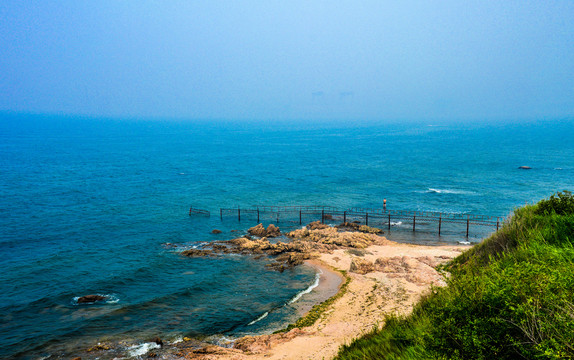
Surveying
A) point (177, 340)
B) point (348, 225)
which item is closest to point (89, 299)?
point (177, 340)

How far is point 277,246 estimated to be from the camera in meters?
43.5

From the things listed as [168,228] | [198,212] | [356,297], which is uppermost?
[356,297]

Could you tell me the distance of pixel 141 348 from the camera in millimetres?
23875

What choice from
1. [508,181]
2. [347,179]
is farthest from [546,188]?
[347,179]

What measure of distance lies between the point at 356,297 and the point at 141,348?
16667 mm

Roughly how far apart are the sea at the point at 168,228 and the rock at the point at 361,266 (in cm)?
399

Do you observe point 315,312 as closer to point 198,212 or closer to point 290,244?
point 290,244

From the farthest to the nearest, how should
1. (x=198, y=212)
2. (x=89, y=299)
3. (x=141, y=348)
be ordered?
(x=198, y=212) < (x=89, y=299) < (x=141, y=348)

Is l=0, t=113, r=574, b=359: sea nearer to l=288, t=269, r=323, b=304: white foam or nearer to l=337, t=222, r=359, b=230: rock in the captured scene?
l=288, t=269, r=323, b=304: white foam

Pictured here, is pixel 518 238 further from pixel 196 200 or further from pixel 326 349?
pixel 196 200

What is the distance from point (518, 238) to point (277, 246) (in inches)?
1151

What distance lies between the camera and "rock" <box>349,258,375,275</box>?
1426 inches

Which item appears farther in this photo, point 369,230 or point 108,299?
point 369,230

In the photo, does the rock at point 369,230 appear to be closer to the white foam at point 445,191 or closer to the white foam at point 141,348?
the white foam at point 445,191
